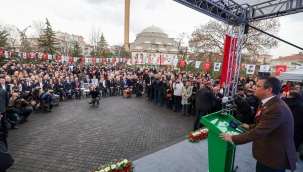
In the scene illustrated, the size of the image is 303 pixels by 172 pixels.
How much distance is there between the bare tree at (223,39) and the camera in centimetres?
1788

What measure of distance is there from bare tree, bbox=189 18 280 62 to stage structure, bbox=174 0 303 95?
12.5 meters

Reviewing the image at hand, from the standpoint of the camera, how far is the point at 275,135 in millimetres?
1871

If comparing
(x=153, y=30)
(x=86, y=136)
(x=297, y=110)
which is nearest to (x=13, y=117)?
(x=86, y=136)

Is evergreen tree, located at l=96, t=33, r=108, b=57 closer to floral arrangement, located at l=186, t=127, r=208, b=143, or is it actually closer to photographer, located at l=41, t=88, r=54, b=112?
photographer, located at l=41, t=88, r=54, b=112

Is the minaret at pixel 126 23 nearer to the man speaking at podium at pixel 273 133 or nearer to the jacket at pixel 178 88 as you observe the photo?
the jacket at pixel 178 88

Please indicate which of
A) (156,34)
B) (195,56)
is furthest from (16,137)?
(156,34)

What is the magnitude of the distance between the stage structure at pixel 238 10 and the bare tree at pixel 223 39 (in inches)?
492

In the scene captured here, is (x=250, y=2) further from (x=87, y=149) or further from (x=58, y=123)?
(x=58, y=123)

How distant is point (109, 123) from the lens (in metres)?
6.73

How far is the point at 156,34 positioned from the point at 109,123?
202 feet

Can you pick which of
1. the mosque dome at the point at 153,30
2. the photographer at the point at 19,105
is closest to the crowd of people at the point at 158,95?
the photographer at the point at 19,105

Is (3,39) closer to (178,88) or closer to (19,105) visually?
(19,105)

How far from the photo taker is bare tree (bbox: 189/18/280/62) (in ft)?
58.6

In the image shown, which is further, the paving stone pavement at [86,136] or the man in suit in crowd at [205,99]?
the man in suit in crowd at [205,99]
